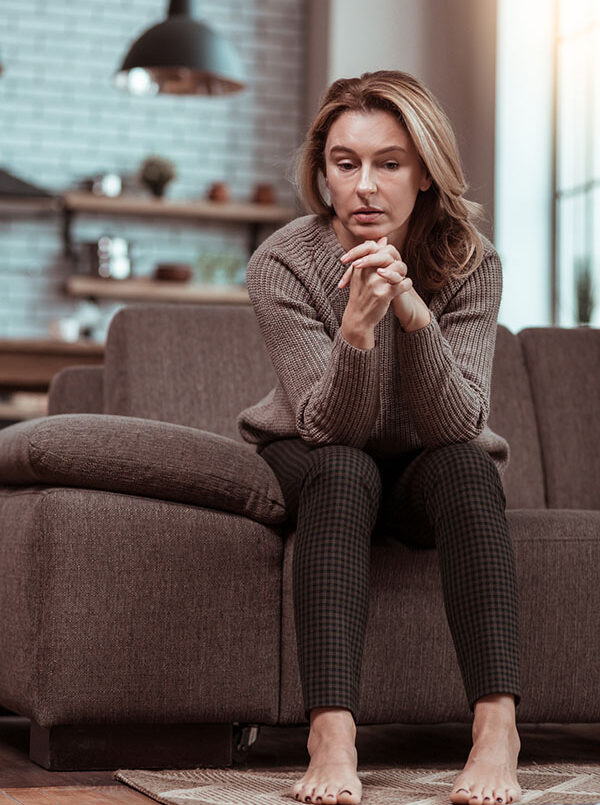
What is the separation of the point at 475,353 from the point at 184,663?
0.66m

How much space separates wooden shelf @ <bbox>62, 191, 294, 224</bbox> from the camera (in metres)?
6.21

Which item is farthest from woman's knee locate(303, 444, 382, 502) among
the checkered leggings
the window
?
the window

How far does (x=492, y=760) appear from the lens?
167 cm

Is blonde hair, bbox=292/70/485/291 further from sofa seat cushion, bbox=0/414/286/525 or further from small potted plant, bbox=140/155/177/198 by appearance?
small potted plant, bbox=140/155/177/198

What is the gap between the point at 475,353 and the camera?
205 centimetres

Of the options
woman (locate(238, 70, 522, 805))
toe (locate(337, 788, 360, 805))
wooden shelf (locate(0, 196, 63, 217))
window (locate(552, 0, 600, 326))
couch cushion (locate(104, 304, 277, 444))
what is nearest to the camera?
toe (locate(337, 788, 360, 805))

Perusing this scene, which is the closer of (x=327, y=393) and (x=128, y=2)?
(x=327, y=393)

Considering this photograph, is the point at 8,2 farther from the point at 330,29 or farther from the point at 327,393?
the point at 327,393

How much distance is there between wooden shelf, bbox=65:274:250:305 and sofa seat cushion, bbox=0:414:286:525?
13.7 ft

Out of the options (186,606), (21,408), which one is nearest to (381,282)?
(186,606)

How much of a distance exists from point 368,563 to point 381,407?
317 millimetres

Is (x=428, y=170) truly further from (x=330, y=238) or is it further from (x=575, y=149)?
(x=575, y=149)

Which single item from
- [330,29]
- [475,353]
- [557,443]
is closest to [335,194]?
[475,353]

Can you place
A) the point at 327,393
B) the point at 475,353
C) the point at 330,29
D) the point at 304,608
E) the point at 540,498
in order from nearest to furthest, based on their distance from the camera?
the point at 304,608 → the point at 327,393 → the point at 475,353 → the point at 540,498 → the point at 330,29
